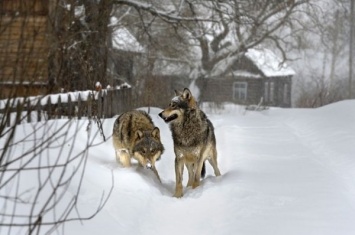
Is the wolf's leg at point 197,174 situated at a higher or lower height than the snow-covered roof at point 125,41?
lower

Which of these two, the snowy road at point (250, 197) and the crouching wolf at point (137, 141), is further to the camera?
the crouching wolf at point (137, 141)

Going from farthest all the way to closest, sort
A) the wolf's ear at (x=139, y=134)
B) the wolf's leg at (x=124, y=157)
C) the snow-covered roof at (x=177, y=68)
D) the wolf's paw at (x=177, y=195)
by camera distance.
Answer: the snow-covered roof at (x=177, y=68), the wolf's leg at (x=124, y=157), the wolf's ear at (x=139, y=134), the wolf's paw at (x=177, y=195)

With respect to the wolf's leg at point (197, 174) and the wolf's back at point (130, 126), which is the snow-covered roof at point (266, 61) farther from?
the wolf's leg at point (197, 174)

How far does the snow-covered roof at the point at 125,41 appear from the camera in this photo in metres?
36.0

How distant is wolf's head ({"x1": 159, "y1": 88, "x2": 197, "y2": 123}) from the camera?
364 inches

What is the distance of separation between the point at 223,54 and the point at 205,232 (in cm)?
3902

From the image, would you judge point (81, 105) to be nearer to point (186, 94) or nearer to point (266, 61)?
point (186, 94)

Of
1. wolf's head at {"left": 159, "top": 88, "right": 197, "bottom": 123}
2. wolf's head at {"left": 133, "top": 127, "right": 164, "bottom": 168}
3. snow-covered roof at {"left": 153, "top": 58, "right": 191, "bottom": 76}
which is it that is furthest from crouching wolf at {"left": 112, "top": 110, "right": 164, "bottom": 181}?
snow-covered roof at {"left": 153, "top": 58, "right": 191, "bottom": 76}

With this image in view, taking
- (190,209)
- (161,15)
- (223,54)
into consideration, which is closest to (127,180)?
(190,209)

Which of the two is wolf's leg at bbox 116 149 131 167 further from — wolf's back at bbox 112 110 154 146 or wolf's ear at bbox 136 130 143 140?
wolf's ear at bbox 136 130 143 140

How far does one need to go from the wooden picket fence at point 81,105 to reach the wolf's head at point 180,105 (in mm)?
1199

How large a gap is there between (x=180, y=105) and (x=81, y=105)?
1.68 meters

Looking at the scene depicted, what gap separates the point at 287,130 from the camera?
1814 cm

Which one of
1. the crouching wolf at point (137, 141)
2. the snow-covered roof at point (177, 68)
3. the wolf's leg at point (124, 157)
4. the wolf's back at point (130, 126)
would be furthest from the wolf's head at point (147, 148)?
the snow-covered roof at point (177, 68)
